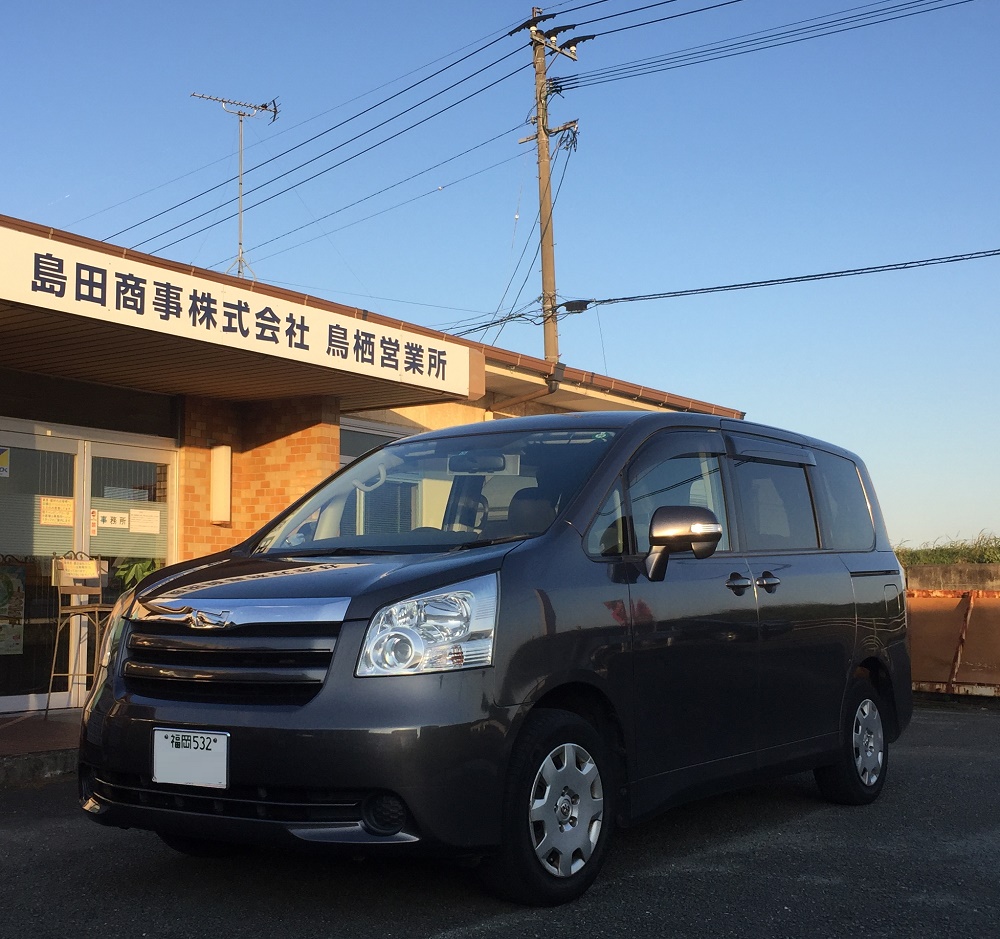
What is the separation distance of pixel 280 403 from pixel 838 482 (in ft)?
22.3

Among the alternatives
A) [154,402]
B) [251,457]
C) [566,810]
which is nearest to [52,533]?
[154,402]

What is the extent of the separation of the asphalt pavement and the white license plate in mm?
488

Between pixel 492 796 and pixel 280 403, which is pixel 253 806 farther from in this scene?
pixel 280 403

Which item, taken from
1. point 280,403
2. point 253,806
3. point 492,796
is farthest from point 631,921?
point 280,403

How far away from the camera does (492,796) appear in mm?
4078

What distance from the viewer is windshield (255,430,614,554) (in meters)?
4.90

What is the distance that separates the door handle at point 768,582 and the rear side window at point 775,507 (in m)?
0.14

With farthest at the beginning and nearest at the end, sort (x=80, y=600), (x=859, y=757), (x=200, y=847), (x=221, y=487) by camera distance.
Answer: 1. (x=221, y=487)
2. (x=80, y=600)
3. (x=859, y=757)
4. (x=200, y=847)

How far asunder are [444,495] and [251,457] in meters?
7.30

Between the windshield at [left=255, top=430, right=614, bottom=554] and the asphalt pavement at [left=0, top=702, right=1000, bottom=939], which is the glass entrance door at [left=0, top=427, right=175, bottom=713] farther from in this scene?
the windshield at [left=255, top=430, right=614, bottom=554]

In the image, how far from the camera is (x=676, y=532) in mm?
4844

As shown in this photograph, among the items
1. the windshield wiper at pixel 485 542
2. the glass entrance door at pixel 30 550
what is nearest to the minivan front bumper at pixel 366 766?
the windshield wiper at pixel 485 542

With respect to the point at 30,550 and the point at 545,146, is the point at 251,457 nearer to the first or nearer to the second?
the point at 30,550

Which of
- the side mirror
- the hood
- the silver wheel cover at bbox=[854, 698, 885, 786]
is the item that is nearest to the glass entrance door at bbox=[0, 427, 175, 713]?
the hood
